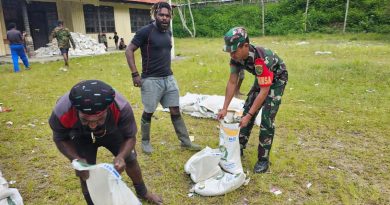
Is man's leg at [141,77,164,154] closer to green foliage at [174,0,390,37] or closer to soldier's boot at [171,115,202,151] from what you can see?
soldier's boot at [171,115,202,151]

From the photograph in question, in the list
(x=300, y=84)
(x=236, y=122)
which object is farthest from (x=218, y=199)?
(x=300, y=84)

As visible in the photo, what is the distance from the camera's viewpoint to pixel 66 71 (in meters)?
10.3

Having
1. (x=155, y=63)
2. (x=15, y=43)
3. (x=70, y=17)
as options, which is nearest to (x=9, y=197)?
(x=155, y=63)

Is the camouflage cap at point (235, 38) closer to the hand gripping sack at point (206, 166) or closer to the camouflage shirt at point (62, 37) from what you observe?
the hand gripping sack at point (206, 166)

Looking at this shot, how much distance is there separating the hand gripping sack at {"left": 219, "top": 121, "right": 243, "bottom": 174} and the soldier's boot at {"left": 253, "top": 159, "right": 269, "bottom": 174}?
0.38 m

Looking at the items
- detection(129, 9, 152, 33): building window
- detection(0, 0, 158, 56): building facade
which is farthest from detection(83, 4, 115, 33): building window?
detection(129, 9, 152, 33): building window

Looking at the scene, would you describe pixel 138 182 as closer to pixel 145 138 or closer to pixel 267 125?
pixel 145 138

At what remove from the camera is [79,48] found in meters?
15.5

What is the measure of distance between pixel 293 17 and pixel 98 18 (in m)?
14.3

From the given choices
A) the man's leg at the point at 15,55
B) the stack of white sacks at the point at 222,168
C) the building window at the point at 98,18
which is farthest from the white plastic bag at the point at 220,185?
the building window at the point at 98,18

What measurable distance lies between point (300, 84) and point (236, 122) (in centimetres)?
480

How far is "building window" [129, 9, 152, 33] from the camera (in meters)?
20.7

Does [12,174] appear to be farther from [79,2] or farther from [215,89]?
[79,2]

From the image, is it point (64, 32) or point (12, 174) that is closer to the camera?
point (12, 174)
